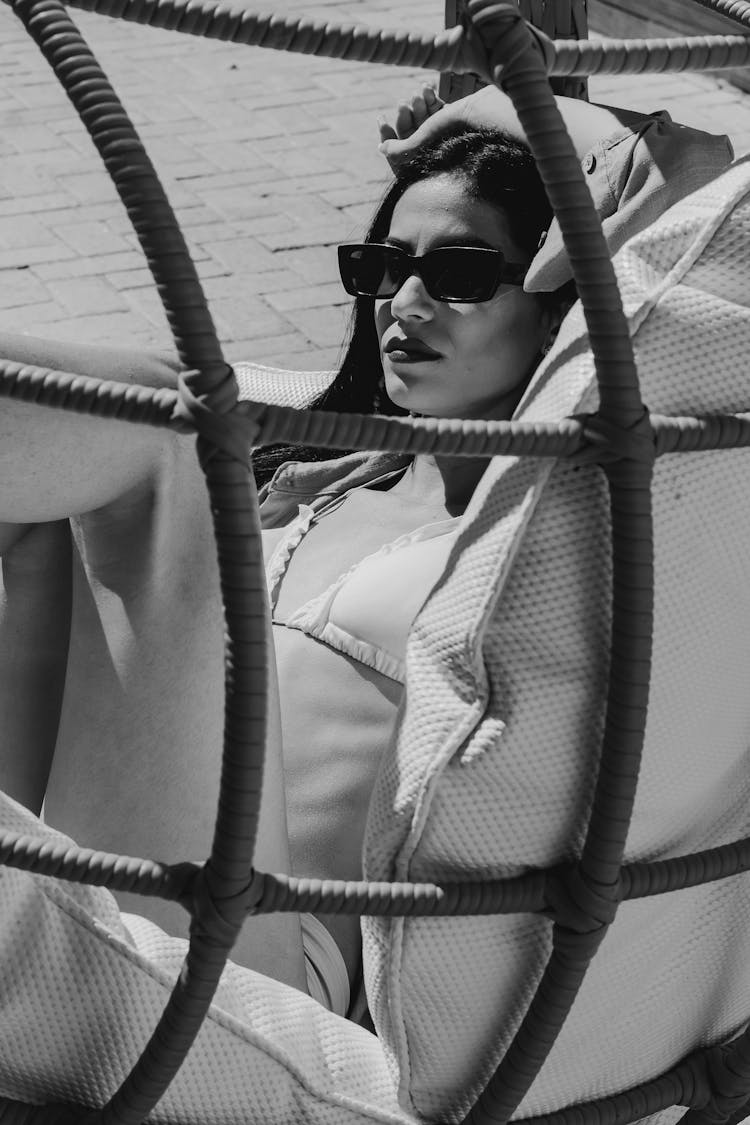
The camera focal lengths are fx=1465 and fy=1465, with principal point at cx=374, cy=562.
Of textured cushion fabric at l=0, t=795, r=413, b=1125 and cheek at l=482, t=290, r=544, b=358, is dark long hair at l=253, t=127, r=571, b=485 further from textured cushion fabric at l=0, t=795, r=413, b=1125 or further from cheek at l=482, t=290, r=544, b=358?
textured cushion fabric at l=0, t=795, r=413, b=1125

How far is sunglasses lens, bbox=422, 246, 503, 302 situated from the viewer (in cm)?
187

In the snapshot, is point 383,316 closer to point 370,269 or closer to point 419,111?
point 370,269

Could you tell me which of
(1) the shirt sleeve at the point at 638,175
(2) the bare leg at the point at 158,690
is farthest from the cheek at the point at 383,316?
(2) the bare leg at the point at 158,690

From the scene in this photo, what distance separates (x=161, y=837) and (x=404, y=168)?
111cm

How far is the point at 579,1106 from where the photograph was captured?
111 centimetres

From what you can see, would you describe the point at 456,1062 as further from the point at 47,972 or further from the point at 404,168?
the point at 404,168

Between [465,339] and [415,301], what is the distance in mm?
82

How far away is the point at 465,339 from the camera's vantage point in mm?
1907

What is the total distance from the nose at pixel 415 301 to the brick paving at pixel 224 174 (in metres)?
1.96

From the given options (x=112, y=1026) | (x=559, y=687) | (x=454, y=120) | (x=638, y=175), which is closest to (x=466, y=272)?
(x=454, y=120)

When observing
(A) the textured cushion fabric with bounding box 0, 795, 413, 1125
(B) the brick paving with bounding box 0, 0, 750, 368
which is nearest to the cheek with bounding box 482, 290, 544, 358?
(A) the textured cushion fabric with bounding box 0, 795, 413, 1125

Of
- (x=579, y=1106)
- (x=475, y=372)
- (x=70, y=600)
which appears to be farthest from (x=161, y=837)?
(x=475, y=372)

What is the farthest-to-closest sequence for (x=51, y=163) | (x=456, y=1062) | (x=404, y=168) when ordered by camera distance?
1. (x=51, y=163)
2. (x=404, y=168)
3. (x=456, y=1062)

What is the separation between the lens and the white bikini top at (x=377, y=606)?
157 cm
